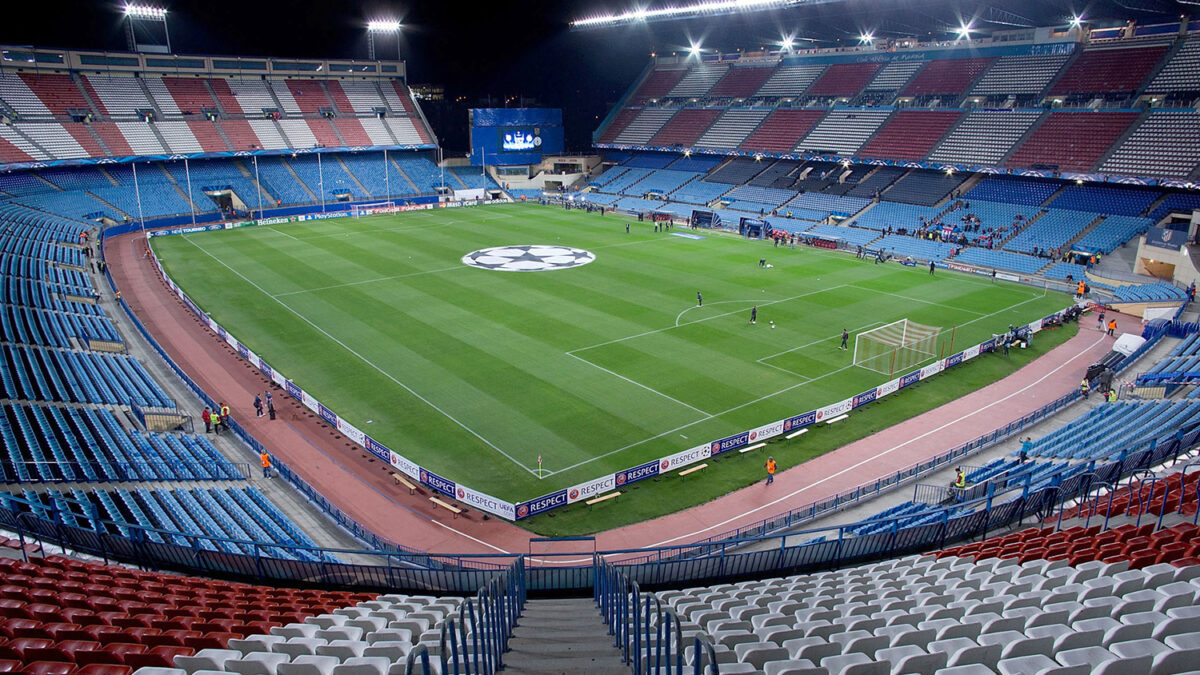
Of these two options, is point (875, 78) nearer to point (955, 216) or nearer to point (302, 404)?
point (955, 216)

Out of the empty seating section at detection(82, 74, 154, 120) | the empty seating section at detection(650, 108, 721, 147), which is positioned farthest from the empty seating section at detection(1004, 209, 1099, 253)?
the empty seating section at detection(82, 74, 154, 120)

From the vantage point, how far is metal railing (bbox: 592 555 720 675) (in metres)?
6.34

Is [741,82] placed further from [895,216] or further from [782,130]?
[895,216]

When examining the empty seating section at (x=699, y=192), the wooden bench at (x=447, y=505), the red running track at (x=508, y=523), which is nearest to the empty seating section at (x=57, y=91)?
the red running track at (x=508, y=523)

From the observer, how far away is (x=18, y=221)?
51.0m

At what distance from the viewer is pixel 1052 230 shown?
57.5 meters

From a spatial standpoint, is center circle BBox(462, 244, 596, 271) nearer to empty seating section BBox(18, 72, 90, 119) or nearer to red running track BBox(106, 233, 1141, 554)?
A: red running track BBox(106, 233, 1141, 554)

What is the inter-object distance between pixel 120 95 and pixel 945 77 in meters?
88.4

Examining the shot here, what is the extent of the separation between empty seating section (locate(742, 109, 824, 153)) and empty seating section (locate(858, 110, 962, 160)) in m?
8.98

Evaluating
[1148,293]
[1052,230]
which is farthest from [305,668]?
[1052,230]

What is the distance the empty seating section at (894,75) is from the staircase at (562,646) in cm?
8204

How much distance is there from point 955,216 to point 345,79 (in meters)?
76.1

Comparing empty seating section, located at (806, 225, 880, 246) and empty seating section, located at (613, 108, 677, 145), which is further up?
empty seating section, located at (613, 108, 677, 145)

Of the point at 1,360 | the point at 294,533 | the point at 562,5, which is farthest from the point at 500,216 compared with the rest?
the point at 294,533
